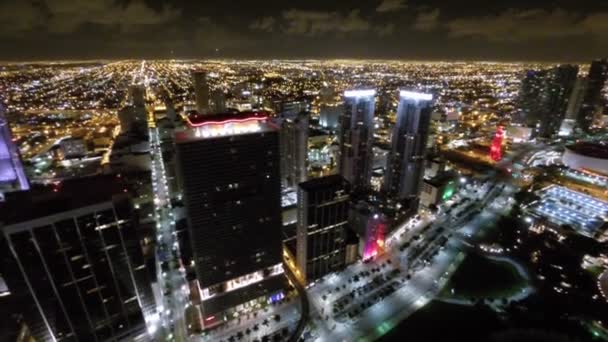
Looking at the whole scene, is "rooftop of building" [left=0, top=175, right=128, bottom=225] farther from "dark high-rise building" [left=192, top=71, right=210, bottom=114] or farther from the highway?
"dark high-rise building" [left=192, top=71, right=210, bottom=114]

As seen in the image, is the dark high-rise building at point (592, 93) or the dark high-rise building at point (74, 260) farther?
the dark high-rise building at point (592, 93)

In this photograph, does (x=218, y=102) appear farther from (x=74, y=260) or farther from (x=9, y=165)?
(x=74, y=260)

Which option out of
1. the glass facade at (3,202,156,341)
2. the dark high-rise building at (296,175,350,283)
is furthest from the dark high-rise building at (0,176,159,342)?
the dark high-rise building at (296,175,350,283)

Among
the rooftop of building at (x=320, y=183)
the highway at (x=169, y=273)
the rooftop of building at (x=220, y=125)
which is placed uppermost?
the rooftop of building at (x=220, y=125)

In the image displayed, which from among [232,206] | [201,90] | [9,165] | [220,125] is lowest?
[232,206]

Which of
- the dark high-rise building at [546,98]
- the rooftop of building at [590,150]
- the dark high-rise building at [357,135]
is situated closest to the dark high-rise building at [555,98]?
the dark high-rise building at [546,98]

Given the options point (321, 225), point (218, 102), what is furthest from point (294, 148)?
point (218, 102)

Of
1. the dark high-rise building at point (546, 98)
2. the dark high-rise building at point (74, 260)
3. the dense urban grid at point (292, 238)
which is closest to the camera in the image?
the dark high-rise building at point (74, 260)

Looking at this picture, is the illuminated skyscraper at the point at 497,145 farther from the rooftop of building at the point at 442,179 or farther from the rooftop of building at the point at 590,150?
the rooftop of building at the point at 442,179
